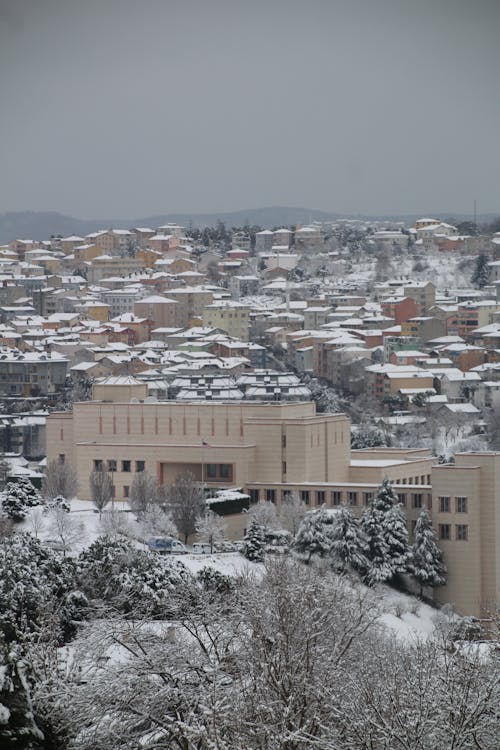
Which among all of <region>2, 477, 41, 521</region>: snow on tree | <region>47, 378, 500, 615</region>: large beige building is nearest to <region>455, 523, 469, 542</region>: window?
<region>47, 378, 500, 615</region>: large beige building

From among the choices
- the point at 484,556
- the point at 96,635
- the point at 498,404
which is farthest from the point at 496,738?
the point at 498,404

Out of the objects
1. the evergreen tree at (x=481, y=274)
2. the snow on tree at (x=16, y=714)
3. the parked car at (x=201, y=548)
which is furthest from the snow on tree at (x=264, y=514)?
the evergreen tree at (x=481, y=274)

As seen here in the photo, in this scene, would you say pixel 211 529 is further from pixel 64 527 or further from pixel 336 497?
pixel 336 497

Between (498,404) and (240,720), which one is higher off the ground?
(240,720)

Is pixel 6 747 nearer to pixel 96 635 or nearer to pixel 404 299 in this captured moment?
pixel 96 635

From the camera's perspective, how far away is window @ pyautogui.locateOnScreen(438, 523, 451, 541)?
4538 centimetres

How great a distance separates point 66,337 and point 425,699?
282ft

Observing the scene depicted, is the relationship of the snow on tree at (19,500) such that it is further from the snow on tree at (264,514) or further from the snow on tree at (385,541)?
the snow on tree at (385,541)

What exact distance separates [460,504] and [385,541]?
1938 mm

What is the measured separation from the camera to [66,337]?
340 feet

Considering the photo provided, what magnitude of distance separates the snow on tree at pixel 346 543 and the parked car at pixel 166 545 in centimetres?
294

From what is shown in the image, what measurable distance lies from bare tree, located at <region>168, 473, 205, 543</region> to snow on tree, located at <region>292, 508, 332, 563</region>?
256 centimetres

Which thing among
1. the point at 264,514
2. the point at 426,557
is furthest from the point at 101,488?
the point at 426,557

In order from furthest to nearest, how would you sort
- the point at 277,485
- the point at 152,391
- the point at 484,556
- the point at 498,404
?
the point at 498,404
the point at 152,391
the point at 277,485
the point at 484,556
